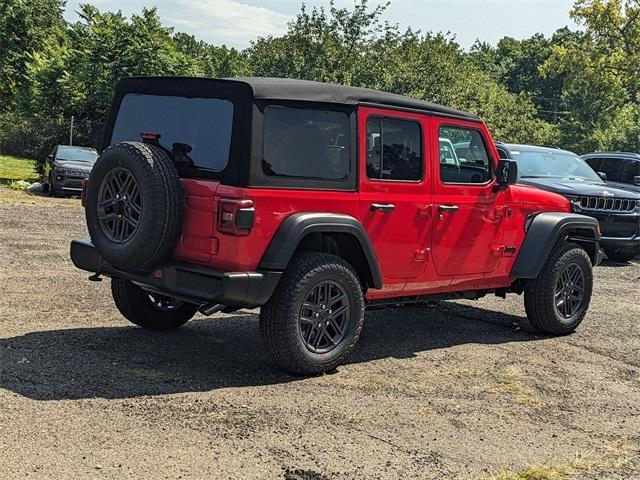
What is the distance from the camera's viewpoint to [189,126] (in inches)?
214

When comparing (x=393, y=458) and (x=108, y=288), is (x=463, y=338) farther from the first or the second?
(x=108, y=288)

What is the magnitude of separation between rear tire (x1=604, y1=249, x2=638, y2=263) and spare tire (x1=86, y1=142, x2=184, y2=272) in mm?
9652

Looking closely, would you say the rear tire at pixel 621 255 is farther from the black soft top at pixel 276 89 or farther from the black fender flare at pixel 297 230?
the black fender flare at pixel 297 230

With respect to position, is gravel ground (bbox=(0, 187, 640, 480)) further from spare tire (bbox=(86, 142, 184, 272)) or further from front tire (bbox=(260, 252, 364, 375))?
spare tire (bbox=(86, 142, 184, 272))

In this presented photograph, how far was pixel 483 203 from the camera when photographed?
22.1 ft

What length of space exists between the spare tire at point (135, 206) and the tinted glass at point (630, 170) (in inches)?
465

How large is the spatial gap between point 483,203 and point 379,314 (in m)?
1.96

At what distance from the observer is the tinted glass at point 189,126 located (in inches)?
206

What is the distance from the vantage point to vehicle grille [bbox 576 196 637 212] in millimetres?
12008

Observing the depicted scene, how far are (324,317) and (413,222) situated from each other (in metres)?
1.11

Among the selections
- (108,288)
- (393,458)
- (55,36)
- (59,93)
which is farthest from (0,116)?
(393,458)

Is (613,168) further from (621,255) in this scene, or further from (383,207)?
(383,207)

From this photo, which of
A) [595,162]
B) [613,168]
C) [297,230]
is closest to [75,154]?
[595,162]

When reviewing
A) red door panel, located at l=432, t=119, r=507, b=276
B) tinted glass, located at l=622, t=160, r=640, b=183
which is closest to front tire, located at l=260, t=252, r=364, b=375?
red door panel, located at l=432, t=119, r=507, b=276
